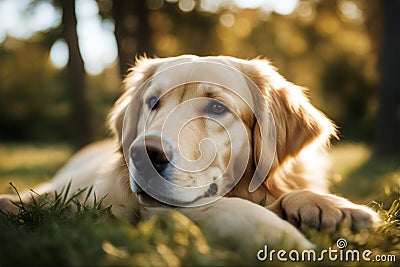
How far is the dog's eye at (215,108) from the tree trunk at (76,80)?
926cm

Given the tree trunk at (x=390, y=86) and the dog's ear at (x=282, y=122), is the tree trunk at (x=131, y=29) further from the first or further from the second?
the dog's ear at (x=282, y=122)

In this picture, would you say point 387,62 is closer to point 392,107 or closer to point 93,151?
point 392,107

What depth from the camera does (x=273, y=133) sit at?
3.39 meters

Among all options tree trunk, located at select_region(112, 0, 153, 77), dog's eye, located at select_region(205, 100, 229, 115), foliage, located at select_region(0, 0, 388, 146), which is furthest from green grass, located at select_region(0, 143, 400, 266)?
foliage, located at select_region(0, 0, 388, 146)

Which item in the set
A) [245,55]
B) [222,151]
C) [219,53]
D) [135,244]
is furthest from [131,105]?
[245,55]

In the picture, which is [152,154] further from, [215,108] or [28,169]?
[28,169]

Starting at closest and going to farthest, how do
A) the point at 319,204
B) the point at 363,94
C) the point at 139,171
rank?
the point at 319,204 < the point at 139,171 < the point at 363,94

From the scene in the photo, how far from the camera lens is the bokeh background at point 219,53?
10219mm

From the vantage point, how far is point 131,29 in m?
12.3

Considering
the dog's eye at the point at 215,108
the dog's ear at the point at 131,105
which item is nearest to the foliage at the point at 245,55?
the dog's ear at the point at 131,105

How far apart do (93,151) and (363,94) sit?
19.2 meters

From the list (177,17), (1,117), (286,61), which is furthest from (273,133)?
(1,117)

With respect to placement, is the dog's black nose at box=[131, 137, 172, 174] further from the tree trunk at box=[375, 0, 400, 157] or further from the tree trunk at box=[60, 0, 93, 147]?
the tree trunk at box=[60, 0, 93, 147]

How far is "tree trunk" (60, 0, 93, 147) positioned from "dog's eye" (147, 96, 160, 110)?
891 centimetres
